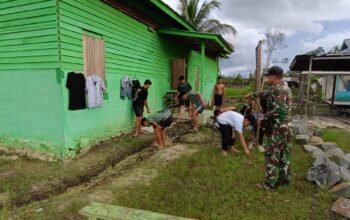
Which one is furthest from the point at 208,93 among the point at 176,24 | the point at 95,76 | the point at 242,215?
the point at 242,215

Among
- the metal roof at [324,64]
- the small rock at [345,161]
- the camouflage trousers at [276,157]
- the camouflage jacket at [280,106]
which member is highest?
the metal roof at [324,64]

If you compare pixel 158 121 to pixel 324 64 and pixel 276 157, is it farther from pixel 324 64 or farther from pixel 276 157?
pixel 324 64

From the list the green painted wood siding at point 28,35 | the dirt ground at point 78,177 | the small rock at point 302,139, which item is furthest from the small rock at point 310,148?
the green painted wood siding at point 28,35

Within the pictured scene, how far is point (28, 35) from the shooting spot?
5.55 metres

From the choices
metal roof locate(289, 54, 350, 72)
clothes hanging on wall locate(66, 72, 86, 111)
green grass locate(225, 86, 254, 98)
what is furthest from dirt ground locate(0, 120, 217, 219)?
green grass locate(225, 86, 254, 98)

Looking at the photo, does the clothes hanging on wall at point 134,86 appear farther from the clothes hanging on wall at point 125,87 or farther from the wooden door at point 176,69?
the wooden door at point 176,69

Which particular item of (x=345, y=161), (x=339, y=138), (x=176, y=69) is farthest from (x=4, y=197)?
(x=339, y=138)

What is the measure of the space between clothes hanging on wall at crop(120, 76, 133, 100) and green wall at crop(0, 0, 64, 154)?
2424 mm

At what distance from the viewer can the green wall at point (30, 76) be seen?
5.35 metres

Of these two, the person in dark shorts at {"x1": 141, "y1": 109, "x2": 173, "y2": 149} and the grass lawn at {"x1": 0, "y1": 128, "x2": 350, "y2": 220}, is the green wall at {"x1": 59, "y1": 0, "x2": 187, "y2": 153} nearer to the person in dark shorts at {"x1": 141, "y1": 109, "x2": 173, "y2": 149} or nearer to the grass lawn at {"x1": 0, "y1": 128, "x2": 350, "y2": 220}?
the person in dark shorts at {"x1": 141, "y1": 109, "x2": 173, "y2": 149}

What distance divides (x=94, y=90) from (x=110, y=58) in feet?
3.90

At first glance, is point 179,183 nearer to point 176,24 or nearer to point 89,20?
point 89,20

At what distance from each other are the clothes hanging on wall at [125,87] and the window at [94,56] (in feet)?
2.86

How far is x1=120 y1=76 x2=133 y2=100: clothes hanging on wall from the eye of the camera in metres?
7.64
